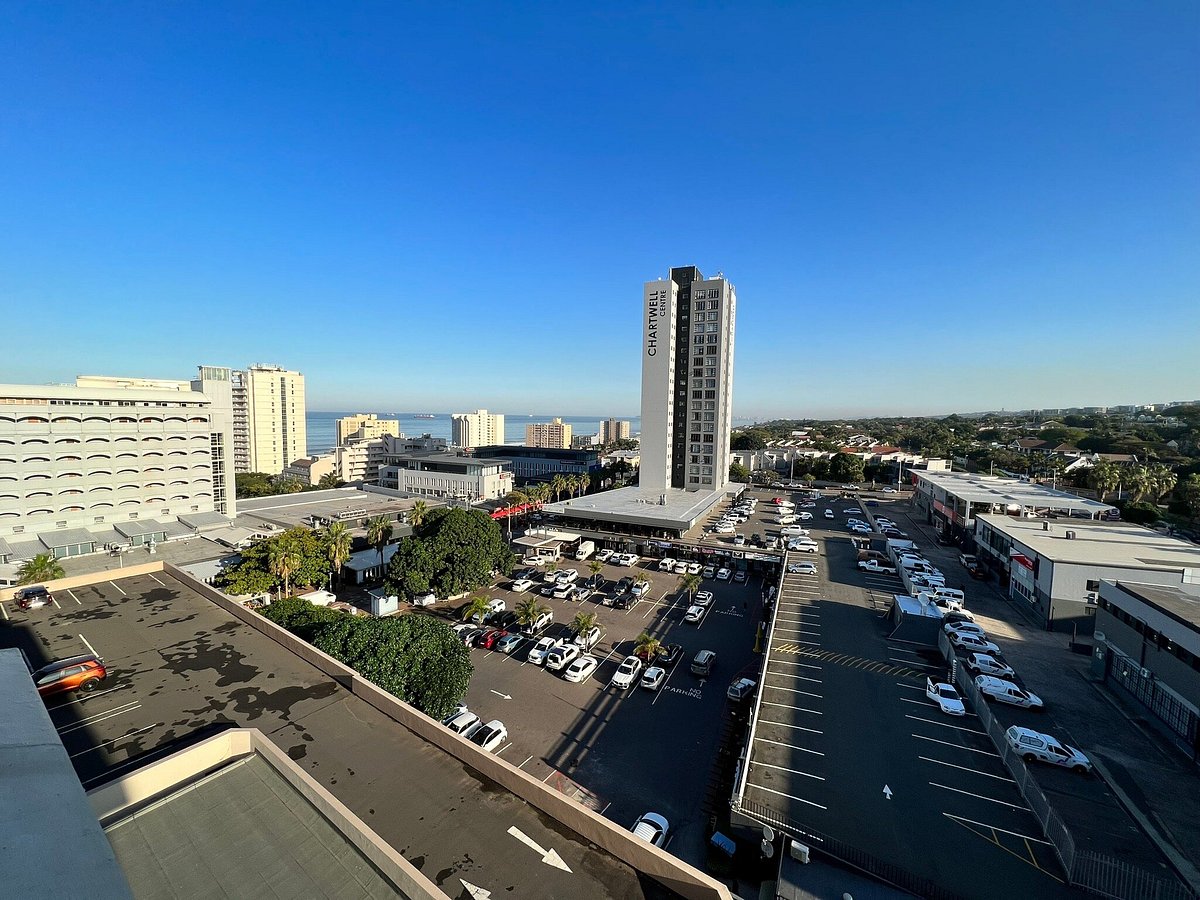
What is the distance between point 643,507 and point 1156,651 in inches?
1233

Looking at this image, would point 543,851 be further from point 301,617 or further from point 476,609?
point 476,609

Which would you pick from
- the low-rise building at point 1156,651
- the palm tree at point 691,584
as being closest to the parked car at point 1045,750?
the low-rise building at point 1156,651

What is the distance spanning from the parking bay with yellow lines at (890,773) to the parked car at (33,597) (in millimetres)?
30006

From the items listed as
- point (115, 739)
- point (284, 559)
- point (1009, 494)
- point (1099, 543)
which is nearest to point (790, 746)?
point (115, 739)

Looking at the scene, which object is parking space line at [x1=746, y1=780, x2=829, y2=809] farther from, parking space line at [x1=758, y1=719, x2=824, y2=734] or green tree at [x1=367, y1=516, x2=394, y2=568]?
green tree at [x1=367, y1=516, x2=394, y2=568]

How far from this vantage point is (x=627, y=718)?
18844 millimetres

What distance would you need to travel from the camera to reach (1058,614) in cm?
2589

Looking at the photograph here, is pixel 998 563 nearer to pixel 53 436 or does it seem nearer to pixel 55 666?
pixel 55 666

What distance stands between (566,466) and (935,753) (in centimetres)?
7073

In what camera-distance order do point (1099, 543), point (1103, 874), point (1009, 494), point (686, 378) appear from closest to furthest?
1. point (1103, 874)
2. point (1099, 543)
3. point (1009, 494)
4. point (686, 378)

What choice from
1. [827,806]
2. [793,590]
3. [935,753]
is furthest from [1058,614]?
[827,806]

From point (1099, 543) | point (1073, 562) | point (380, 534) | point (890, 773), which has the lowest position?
point (890, 773)

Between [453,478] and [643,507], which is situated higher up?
[453,478]

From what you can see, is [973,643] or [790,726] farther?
[973,643]
